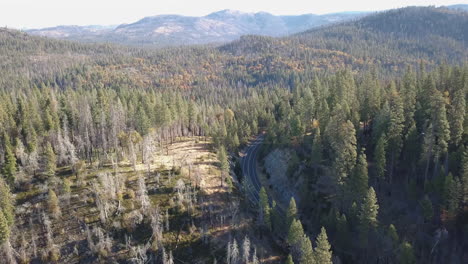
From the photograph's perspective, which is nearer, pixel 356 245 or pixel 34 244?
pixel 34 244

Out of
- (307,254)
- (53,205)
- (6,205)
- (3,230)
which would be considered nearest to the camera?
(307,254)

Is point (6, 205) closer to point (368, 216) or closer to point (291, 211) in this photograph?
point (291, 211)

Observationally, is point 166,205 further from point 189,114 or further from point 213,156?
point 189,114

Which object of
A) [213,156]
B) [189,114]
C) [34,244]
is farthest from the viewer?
[189,114]

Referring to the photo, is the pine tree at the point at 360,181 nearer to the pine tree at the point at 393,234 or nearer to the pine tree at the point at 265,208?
the pine tree at the point at 393,234

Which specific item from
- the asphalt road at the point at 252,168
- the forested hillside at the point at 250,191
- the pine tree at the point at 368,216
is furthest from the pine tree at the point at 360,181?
the asphalt road at the point at 252,168

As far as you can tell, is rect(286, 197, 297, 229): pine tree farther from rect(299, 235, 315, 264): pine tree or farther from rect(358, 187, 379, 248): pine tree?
rect(358, 187, 379, 248): pine tree

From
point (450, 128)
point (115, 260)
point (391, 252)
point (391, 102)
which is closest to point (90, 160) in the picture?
point (115, 260)

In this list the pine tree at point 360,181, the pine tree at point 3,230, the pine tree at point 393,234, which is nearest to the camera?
the pine tree at point 3,230

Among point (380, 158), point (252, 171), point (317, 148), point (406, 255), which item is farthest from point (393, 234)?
point (252, 171)

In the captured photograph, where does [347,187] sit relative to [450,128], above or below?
below

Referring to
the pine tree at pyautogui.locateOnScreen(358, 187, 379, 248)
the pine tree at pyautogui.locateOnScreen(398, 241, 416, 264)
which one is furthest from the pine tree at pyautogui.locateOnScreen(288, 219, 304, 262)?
the pine tree at pyautogui.locateOnScreen(398, 241, 416, 264)
